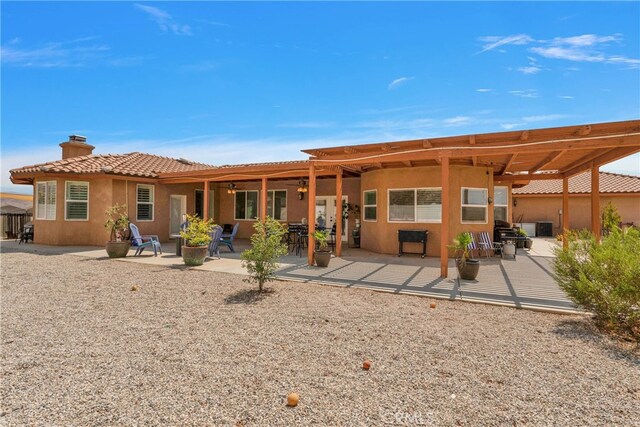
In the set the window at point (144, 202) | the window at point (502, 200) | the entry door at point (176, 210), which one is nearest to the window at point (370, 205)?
the window at point (502, 200)

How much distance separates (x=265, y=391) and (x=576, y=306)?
435 cm

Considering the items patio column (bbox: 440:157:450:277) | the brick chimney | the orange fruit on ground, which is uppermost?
the brick chimney

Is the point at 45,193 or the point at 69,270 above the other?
the point at 45,193

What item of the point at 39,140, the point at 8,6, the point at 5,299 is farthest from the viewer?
the point at 39,140

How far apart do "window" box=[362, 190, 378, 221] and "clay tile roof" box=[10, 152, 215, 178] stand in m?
8.65

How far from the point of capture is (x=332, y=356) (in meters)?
3.43

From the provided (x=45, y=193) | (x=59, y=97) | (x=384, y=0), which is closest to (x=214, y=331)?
(x=384, y=0)

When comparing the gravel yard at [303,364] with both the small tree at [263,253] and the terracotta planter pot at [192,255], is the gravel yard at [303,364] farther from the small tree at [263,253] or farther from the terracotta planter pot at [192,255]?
the terracotta planter pot at [192,255]

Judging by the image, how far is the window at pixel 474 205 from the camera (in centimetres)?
1080

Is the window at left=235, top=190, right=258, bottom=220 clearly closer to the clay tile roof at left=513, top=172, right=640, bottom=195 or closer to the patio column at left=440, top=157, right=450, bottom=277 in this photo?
the patio column at left=440, top=157, right=450, bottom=277

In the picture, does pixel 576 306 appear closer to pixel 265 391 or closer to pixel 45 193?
pixel 265 391

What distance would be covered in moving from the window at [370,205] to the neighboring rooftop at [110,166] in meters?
8.65

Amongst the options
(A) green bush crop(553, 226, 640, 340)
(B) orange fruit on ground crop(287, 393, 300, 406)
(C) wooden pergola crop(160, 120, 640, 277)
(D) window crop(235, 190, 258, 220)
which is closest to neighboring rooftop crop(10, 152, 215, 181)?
(C) wooden pergola crop(160, 120, 640, 277)

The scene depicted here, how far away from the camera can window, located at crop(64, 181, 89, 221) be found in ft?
42.9
